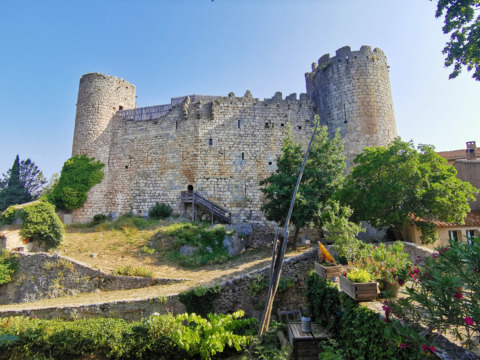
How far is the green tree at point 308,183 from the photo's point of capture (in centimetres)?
1312

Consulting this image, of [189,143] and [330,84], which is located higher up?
[330,84]

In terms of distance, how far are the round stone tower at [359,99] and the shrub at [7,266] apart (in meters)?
19.2

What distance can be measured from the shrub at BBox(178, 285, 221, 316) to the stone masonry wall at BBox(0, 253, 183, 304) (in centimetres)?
218

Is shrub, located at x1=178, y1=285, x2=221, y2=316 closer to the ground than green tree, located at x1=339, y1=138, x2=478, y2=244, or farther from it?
closer to the ground

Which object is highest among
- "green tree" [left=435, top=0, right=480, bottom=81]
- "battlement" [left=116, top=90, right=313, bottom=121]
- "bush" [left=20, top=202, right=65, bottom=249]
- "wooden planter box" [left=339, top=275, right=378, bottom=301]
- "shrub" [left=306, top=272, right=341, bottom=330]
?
"battlement" [left=116, top=90, right=313, bottom=121]

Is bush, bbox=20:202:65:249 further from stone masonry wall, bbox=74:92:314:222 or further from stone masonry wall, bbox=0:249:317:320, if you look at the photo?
stone masonry wall, bbox=74:92:314:222

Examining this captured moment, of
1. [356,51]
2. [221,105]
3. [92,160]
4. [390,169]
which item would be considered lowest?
[390,169]

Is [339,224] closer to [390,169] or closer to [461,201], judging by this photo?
[390,169]

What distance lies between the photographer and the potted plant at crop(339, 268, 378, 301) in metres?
5.69

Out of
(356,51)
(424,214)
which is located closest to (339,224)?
(424,214)

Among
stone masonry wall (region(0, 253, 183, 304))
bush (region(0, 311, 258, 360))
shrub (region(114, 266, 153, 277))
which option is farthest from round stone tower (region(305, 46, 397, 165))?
stone masonry wall (region(0, 253, 183, 304))

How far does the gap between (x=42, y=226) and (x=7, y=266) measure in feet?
7.32

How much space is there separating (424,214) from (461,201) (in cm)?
149

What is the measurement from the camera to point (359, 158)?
537 inches
